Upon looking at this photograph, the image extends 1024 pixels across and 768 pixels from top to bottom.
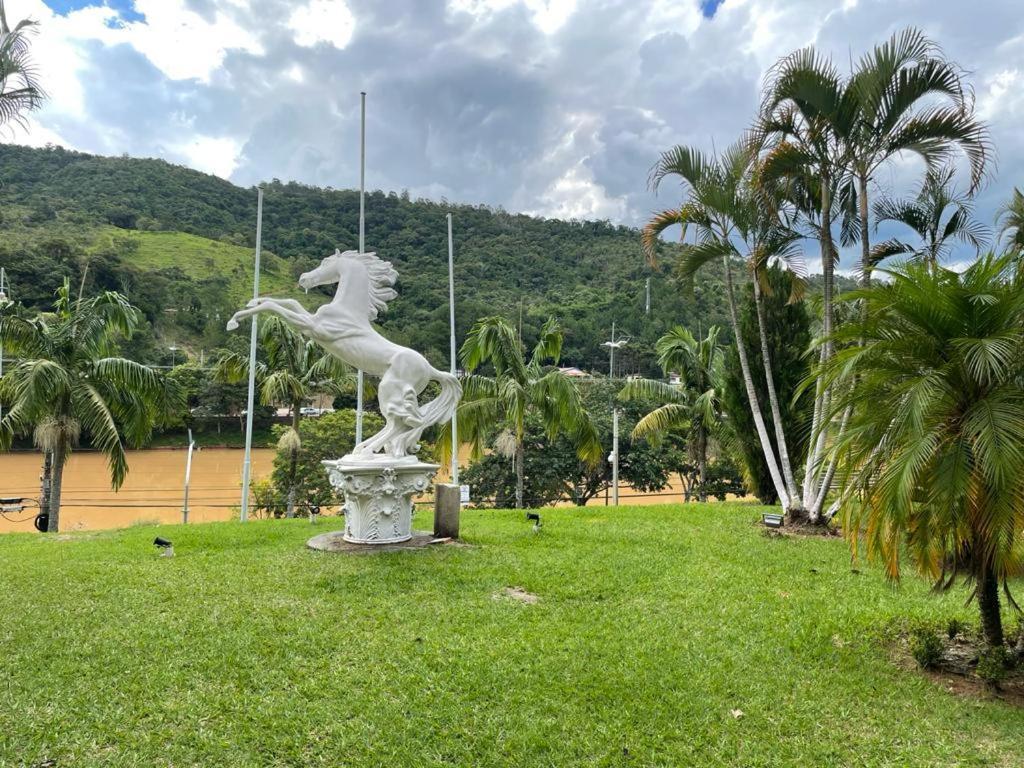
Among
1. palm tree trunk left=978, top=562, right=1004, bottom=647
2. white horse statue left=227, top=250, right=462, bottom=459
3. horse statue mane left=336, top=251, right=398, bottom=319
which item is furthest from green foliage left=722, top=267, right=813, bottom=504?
palm tree trunk left=978, top=562, right=1004, bottom=647

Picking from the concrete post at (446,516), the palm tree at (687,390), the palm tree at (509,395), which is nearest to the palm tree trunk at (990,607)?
the concrete post at (446,516)

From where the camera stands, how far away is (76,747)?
3.04 m

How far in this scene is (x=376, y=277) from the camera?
7973 mm

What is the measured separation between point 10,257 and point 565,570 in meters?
36.9

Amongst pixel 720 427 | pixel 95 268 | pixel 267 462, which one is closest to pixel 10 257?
pixel 95 268

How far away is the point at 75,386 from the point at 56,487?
199 cm

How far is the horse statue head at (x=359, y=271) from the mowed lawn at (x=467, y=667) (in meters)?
3.30

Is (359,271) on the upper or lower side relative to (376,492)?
upper

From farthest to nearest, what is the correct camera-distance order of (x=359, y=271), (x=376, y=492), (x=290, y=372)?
(x=290, y=372), (x=359, y=271), (x=376, y=492)

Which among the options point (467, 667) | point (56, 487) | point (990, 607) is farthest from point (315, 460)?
point (990, 607)

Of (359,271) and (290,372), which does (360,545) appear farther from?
(290,372)

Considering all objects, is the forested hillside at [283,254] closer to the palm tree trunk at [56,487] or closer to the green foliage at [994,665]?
the palm tree trunk at [56,487]

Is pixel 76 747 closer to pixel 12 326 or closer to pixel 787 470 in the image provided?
pixel 787 470

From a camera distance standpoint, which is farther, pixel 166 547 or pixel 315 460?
pixel 315 460
